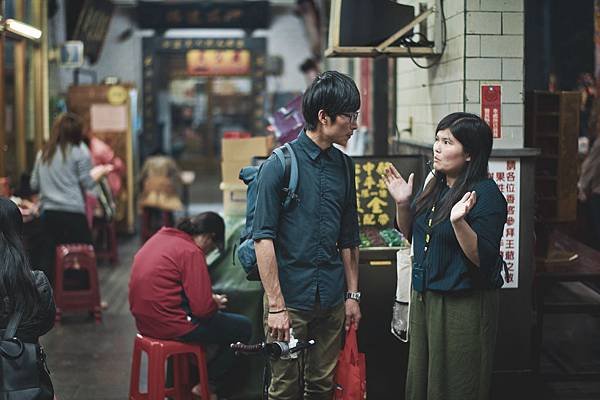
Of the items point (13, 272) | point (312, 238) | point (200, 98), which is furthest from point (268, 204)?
point (200, 98)

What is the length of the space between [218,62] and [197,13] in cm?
194

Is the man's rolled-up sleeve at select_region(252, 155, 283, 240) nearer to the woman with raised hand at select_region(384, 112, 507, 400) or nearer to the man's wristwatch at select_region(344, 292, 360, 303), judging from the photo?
the man's wristwatch at select_region(344, 292, 360, 303)

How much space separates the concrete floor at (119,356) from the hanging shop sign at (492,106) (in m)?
1.72

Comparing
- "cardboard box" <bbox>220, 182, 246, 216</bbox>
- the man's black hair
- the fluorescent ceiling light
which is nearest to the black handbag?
the man's black hair

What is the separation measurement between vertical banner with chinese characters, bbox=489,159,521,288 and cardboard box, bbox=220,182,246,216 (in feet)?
7.76

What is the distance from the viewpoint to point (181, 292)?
615 centimetres

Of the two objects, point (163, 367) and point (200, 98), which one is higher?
point (200, 98)

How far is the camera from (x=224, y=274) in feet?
22.2

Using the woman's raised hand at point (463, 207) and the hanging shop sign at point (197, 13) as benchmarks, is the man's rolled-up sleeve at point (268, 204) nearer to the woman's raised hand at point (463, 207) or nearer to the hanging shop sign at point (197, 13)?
the woman's raised hand at point (463, 207)

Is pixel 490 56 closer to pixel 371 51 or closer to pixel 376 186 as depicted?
pixel 371 51

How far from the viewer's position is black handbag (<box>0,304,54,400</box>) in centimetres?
441

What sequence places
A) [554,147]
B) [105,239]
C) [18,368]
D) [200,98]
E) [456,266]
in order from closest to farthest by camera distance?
[18,368] → [456,266] → [554,147] → [105,239] → [200,98]

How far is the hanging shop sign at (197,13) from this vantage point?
2112 cm

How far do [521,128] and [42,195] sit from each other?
199 inches
